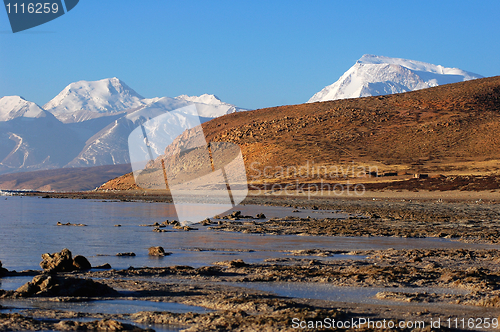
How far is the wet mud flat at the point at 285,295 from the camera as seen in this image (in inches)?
360

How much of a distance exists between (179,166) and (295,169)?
2683 cm

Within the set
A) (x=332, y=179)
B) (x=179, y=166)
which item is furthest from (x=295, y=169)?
(x=179, y=166)

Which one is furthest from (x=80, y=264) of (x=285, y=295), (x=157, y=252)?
(x=285, y=295)

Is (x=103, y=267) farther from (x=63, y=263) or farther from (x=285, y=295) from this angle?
(x=285, y=295)

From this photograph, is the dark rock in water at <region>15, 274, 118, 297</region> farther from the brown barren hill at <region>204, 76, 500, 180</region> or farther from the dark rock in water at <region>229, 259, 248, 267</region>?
the brown barren hill at <region>204, 76, 500, 180</region>

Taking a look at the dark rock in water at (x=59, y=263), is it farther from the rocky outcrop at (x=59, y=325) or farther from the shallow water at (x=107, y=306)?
the rocky outcrop at (x=59, y=325)

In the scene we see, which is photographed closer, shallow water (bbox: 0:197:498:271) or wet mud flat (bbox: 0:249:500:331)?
wet mud flat (bbox: 0:249:500:331)

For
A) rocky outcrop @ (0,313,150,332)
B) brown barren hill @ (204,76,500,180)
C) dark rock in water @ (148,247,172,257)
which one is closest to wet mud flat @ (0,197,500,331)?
rocky outcrop @ (0,313,150,332)

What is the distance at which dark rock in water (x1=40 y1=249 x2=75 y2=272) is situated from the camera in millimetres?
14180

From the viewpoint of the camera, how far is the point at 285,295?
11.5 meters

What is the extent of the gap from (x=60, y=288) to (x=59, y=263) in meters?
3.28

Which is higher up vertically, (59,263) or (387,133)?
(387,133)

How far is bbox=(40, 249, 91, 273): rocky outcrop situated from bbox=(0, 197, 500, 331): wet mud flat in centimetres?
41

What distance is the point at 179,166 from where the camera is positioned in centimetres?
10312
